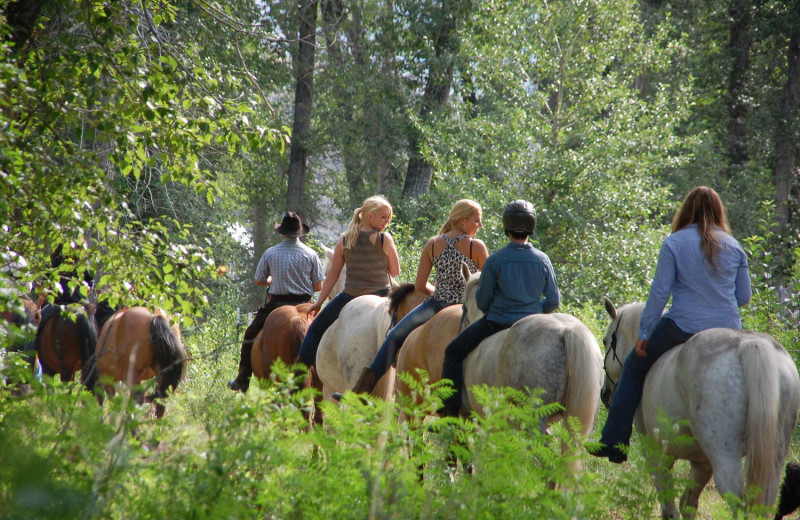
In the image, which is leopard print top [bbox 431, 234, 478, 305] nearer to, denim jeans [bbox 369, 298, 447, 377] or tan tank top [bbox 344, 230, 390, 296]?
denim jeans [bbox 369, 298, 447, 377]

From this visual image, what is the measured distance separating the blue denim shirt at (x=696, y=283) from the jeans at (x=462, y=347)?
1.23 meters

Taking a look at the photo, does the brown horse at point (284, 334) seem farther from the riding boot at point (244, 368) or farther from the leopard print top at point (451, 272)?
the leopard print top at point (451, 272)

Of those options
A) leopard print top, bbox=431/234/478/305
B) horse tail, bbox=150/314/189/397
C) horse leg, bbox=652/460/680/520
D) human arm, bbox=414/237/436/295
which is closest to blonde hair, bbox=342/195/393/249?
human arm, bbox=414/237/436/295

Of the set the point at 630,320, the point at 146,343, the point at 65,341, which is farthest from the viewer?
the point at 65,341

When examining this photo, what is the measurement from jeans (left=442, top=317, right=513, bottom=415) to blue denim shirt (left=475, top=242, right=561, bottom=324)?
0.30ft

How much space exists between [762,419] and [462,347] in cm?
231

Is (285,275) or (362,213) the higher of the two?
(362,213)

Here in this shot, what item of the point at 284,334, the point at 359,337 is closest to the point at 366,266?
the point at 359,337

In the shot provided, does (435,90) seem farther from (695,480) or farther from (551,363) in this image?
(695,480)

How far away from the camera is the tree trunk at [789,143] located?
24.0 metres

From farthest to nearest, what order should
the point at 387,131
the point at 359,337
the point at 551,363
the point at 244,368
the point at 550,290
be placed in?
1. the point at 387,131
2. the point at 244,368
3. the point at 359,337
4. the point at 550,290
5. the point at 551,363

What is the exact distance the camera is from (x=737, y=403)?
446 cm

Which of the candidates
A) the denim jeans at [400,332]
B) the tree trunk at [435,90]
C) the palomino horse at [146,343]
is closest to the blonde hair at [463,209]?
the denim jeans at [400,332]

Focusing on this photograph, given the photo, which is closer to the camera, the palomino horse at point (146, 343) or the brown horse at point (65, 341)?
the palomino horse at point (146, 343)
